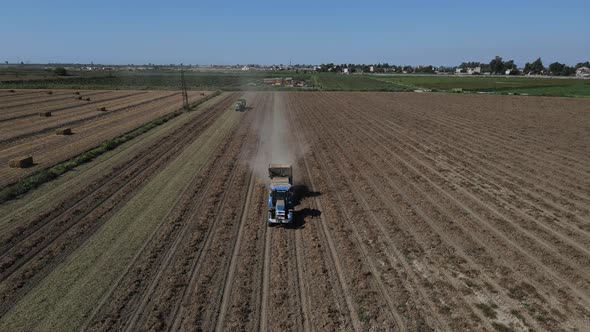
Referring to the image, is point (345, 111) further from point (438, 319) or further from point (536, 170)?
point (438, 319)

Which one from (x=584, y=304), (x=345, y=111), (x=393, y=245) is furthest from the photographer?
(x=345, y=111)

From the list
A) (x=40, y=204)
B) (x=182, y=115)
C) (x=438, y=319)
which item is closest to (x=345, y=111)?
(x=182, y=115)

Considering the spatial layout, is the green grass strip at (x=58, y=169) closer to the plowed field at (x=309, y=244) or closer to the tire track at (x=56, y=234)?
the plowed field at (x=309, y=244)

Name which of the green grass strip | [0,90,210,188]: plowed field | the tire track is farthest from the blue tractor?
[0,90,210,188]: plowed field

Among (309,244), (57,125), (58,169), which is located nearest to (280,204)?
(309,244)

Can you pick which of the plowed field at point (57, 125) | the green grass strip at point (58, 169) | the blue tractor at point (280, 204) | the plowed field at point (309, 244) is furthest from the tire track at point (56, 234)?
the blue tractor at point (280, 204)

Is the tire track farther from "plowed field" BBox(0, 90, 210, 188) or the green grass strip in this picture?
"plowed field" BBox(0, 90, 210, 188)

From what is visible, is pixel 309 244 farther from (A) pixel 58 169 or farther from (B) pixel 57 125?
(B) pixel 57 125

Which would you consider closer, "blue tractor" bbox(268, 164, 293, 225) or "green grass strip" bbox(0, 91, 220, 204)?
"blue tractor" bbox(268, 164, 293, 225)
